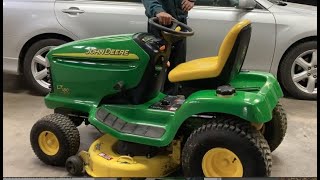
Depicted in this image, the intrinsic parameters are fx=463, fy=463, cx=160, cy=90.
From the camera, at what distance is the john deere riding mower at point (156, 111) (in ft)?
8.20

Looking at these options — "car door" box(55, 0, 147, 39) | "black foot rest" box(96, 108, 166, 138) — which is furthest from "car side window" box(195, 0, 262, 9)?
"black foot rest" box(96, 108, 166, 138)

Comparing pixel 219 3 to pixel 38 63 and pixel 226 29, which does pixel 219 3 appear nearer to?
pixel 226 29

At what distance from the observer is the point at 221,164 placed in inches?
102

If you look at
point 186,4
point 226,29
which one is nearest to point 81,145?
point 186,4

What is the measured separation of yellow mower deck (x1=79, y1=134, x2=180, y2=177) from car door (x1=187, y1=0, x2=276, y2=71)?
5.53 ft

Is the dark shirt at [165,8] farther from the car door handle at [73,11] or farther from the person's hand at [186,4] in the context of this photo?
the car door handle at [73,11]

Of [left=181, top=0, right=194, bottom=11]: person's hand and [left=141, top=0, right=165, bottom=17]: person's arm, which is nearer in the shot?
[left=141, top=0, right=165, bottom=17]: person's arm

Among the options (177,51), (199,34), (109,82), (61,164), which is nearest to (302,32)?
(199,34)

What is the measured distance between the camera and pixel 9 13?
4535 millimetres

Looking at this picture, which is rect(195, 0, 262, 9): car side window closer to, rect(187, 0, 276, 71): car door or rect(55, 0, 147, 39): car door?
rect(187, 0, 276, 71): car door

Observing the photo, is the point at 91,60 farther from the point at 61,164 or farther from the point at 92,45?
the point at 61,164

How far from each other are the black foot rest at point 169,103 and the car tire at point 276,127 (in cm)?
60

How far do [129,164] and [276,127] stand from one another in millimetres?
1002

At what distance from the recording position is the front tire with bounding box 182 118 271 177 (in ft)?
8.04
